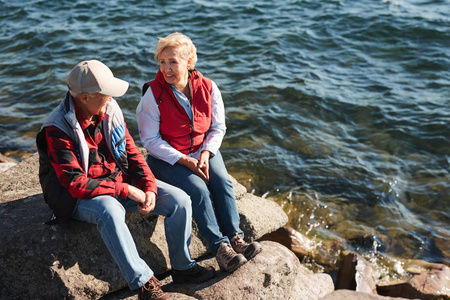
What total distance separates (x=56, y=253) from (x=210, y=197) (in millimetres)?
1537

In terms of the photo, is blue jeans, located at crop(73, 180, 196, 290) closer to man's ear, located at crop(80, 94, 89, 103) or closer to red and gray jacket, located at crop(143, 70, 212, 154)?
red and gray jacket, located at crop(143, 70, 212, 154)

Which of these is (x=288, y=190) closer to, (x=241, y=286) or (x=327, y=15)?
(x=241, y=286)

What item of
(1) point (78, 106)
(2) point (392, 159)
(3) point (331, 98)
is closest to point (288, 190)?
(2) point (392, 159)

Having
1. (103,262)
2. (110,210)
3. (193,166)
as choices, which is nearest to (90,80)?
(110,210)

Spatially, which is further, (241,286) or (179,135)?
(179,135)

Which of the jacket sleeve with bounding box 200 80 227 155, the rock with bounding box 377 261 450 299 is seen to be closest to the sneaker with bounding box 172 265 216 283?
the jacket sleeve with bounding box 200 80 227 155

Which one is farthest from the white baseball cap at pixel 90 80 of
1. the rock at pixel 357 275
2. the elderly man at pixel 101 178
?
the rock at pixel 357 275

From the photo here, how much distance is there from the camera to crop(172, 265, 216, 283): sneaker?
175 inches

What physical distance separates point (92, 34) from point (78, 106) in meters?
11.1

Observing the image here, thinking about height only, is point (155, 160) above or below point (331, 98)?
above

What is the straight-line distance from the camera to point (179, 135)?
4.94 m

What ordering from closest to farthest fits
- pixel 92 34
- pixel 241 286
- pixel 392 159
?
pixel 241 286 → pixel 392 159 → pixel 92 34

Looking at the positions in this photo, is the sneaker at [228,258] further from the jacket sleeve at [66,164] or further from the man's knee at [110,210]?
the jacket sleeve at [66,164]

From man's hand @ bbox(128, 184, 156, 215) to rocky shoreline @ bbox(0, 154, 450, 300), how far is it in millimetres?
493
